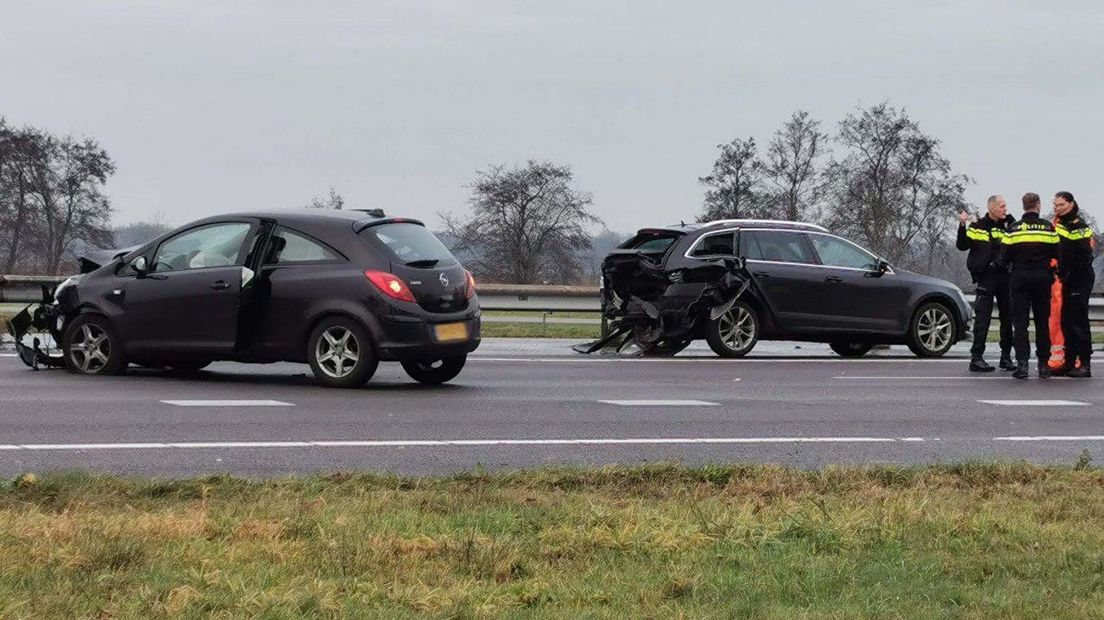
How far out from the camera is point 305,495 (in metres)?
7.84

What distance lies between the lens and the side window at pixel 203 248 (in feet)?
49.6

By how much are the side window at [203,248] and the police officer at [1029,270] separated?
7.94 metres

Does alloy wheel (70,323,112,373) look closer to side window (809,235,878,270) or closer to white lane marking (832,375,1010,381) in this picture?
white lane marking (832,375,1010,381)

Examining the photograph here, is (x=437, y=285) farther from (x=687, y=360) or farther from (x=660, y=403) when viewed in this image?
(x=687, y=360)

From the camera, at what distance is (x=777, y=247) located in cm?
2098

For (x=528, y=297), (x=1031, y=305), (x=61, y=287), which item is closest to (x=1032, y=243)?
(x=1031, y=305)

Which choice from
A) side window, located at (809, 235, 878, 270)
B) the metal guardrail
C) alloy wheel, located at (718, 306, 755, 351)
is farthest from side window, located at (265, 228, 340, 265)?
the metal guardrail

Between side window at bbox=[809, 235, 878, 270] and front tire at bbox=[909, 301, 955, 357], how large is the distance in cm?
89

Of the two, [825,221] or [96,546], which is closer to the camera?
[96,546]

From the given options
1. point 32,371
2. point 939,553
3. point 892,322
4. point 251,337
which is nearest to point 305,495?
point 939,553

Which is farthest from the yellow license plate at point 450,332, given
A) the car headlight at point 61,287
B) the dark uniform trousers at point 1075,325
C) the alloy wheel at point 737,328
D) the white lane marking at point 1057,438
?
the dark uniform trousers at point 1075,325

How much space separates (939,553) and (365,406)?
7098mm

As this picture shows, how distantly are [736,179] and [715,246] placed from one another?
35.3 meters

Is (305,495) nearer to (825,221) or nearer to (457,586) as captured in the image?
(457,586)
